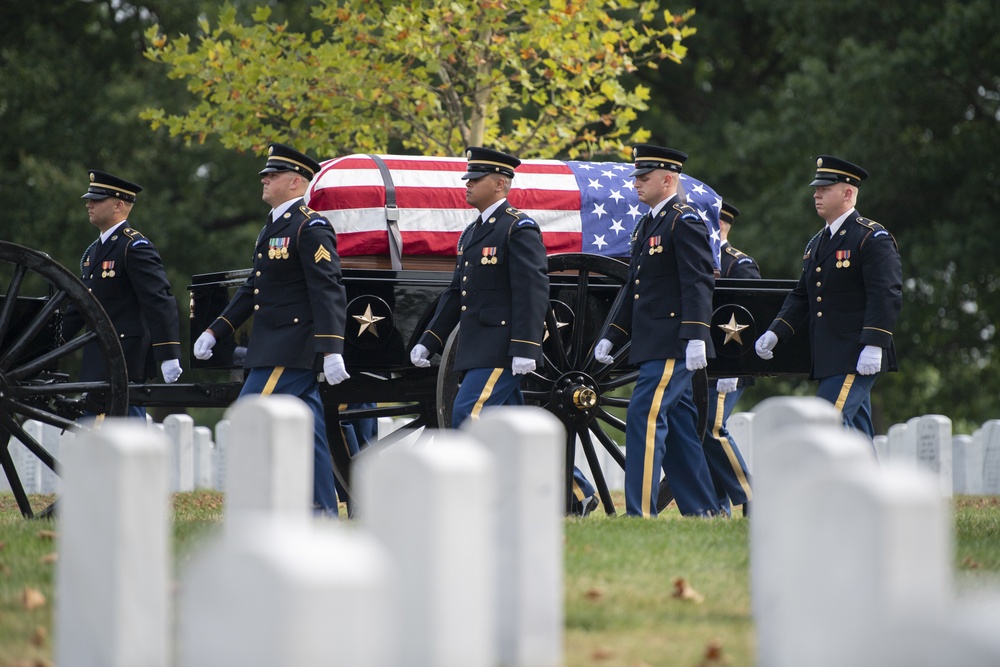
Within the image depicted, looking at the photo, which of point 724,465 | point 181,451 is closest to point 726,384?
point 724,465

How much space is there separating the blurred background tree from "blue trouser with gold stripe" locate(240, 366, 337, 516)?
9173 mm

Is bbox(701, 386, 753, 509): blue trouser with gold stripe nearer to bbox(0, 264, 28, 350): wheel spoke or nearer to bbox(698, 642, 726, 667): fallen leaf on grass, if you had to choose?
bbox(0, 264, 28, 350): wheel spoke

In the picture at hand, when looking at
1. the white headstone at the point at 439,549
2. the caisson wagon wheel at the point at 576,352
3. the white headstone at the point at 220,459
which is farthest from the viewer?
the white headstone at the point at 220,459

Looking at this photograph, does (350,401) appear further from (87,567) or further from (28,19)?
(28,19)

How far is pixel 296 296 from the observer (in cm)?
676

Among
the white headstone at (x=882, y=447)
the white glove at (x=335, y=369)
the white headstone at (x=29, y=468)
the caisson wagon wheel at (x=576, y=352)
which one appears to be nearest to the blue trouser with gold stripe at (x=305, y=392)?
the white glove at (x=335, y=369)

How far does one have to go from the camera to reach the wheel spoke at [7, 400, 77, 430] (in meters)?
6.27

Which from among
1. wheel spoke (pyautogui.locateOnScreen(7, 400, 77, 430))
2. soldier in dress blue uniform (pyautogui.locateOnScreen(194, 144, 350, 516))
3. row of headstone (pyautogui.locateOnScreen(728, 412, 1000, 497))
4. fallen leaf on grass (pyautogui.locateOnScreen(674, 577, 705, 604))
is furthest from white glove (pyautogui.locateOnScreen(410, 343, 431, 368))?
row of headstone (pyautogui.locateOnScreen(728, 412, 1000, 497))

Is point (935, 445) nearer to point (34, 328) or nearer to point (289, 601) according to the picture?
point (34, 328)

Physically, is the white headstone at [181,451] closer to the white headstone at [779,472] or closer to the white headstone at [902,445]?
the white headstone at [902,445]

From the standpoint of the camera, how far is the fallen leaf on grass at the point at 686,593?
4.28 metres

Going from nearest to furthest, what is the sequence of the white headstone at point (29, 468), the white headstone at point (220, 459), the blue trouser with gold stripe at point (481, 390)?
the blue trouser with gold stripe at point (481, 390) → the white headstone at point (29, 468) → the white headstone at point (220, 459)

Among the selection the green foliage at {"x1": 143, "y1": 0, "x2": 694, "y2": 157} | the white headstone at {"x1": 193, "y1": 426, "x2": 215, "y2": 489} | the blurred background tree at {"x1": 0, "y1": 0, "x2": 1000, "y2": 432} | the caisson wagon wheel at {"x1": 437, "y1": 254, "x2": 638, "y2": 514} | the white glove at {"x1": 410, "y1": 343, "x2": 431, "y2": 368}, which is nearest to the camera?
the white glove at {"x1": 410, "y1": 343, "x2": 431, "y2": 368}

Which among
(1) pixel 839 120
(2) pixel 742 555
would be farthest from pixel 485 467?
(1) pixel 839 120
